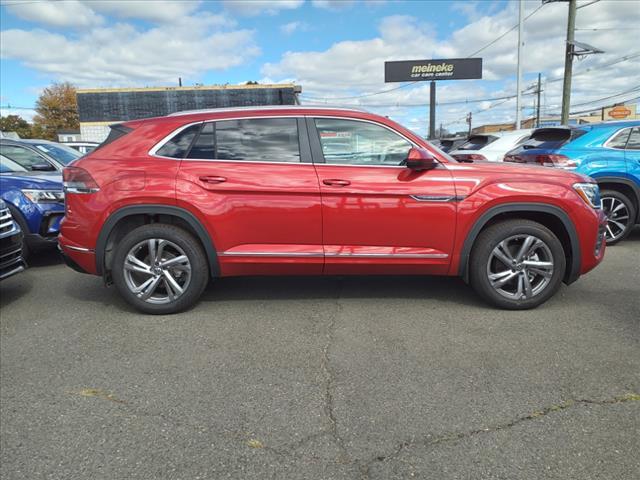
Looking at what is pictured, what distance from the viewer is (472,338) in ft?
11.7

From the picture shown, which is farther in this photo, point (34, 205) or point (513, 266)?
point (34, 205)

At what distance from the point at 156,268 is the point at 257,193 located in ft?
3.65

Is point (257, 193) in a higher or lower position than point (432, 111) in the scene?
lower

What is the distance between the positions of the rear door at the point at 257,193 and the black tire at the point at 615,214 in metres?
4.72

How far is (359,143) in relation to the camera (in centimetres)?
402

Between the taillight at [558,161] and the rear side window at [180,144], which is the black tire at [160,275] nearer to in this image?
the rear side window at [180,144]

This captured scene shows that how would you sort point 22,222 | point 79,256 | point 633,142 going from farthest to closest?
point 633,142 → point 22,222 → point 79,256

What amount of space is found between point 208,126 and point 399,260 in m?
2.03

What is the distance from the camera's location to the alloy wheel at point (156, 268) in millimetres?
4016

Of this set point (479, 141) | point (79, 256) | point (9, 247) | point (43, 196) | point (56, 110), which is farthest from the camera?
point (56, 110)

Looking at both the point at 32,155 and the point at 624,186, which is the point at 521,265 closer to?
the point at 624,186

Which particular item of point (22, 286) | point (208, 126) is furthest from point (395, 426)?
point (22, 286)

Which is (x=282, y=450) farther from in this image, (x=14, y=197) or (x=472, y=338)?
(x=14, y=197)

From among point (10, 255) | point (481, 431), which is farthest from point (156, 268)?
point (481, 431)
